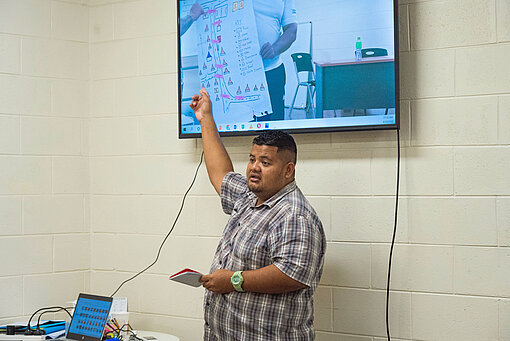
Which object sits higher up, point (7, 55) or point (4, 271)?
point (7, 55)

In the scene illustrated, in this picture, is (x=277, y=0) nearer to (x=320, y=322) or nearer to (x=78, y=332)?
(x=320, y=322)

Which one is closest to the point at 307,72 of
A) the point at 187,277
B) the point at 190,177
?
the point at 190,177

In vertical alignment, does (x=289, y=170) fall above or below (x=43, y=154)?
below

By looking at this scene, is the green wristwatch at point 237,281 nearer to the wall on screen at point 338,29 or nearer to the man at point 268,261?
the man at point 268,261

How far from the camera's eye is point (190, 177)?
3.51m

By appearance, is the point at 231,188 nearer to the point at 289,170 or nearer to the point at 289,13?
the point at 289,170

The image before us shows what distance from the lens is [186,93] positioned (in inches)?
136

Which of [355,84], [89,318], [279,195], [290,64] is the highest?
[290,64]

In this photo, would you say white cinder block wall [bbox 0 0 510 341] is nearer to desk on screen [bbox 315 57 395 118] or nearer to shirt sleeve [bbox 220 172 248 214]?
desk on screen [bbox 315 57 395 118]

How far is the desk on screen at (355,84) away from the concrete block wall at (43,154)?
1.56 meters

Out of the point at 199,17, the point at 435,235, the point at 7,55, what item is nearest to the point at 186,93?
the point at 199,17

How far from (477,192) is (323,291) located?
850 mm

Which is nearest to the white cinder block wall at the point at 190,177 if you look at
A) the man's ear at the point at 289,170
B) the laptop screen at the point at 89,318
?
the man's ear at the point at 289,170

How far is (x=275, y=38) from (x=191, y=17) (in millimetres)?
537
